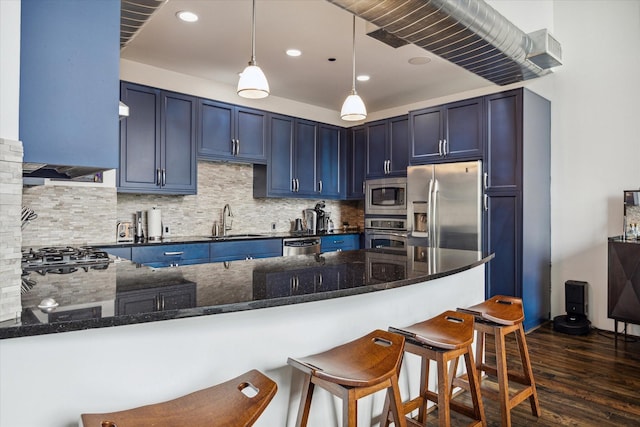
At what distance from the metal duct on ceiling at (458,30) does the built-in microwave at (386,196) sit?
172cm

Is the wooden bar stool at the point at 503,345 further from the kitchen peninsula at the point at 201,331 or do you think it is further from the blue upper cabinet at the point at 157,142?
the blue upper cabinet at the point at 157,142

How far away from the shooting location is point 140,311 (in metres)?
1.07

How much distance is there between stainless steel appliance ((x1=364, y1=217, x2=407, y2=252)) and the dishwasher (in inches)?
30.9

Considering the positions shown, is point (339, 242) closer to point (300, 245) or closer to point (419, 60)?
point (300, 245)

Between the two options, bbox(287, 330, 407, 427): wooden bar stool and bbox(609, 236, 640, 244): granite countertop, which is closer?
bbox(287, 330, 407, 427): wooden bar stool

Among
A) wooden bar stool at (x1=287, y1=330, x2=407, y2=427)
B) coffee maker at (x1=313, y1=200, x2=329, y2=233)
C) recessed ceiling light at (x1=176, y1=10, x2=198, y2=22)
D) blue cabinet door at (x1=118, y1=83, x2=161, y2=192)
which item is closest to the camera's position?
wooden bar stool at (x1=287, y1=330, x2=407, y2=427)

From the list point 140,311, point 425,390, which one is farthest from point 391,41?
point 140,311

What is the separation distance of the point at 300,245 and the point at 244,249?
0.77 meters

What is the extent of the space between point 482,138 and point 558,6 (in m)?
1.69

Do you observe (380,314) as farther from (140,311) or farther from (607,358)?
(607,358)

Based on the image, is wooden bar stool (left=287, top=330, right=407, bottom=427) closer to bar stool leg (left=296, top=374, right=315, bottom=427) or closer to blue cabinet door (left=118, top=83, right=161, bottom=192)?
bar stool leg (left=296, top=374, right=315, bottom=427)

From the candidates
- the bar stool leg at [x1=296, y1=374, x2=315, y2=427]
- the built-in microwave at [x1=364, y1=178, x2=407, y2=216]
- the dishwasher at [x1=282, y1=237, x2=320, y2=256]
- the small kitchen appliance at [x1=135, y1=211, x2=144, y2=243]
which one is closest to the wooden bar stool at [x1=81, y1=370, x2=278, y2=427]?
the bar stool leg at [x1=296, y1=374, x2=315, y2=427]

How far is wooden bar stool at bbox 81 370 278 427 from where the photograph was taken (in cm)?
98

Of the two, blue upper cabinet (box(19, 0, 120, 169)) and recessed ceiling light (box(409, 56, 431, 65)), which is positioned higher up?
recessed ceiling light (box(409, 56, 431, 65))
